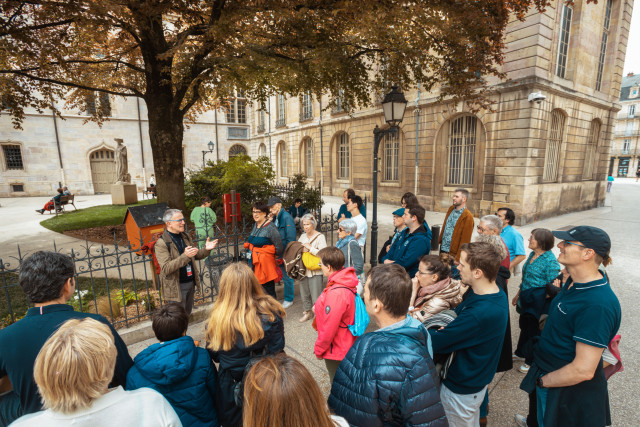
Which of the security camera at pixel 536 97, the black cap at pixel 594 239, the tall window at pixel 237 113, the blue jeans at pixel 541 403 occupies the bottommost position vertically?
the blue jeans at pixel 541 403

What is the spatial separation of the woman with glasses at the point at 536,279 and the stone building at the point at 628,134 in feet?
195

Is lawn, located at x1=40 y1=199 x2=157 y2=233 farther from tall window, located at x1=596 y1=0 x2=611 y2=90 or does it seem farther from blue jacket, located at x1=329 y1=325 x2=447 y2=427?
tall window, located at x1=596 y1=0 x2=611 y2=90

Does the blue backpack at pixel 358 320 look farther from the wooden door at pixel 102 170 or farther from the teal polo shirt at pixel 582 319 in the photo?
the wooden door at pixel 102 170

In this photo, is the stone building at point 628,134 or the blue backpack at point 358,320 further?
the stone building at point 628,134

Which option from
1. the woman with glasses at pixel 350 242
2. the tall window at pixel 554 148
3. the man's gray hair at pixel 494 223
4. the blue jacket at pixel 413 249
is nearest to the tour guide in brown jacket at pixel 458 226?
the man's gray hair at pixel 494 223

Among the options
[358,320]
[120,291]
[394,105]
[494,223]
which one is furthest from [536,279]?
[120,291]

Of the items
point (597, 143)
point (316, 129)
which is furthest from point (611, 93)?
point (316, 129)

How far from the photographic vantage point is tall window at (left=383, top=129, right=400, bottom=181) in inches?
659

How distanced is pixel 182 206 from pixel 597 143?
1879 centimetres

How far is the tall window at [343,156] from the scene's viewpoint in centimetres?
2000

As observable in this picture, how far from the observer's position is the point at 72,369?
3.98 ft

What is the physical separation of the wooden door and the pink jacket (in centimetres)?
2736

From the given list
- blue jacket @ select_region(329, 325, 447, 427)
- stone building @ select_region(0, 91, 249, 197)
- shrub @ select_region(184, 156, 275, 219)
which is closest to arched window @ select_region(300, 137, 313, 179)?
stone building @ select_region(0, 91, 249, 197)

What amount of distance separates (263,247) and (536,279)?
11.1 ft
